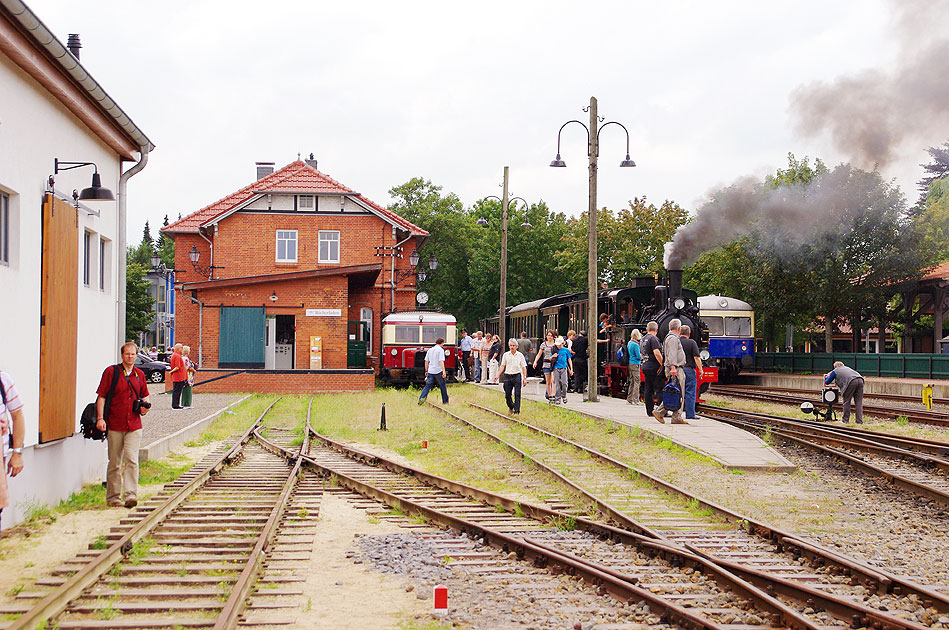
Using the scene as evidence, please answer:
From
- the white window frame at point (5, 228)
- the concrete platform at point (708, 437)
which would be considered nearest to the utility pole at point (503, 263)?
the concrete platform at point (708, 437)

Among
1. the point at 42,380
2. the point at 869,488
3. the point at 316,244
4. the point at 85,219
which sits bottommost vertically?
the point at 869,488

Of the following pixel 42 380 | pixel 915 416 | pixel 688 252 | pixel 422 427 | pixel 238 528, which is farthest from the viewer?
pixel 688 252

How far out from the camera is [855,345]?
4091 cm

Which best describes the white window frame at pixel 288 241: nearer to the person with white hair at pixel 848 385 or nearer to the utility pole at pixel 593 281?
the utility pole at pixel 593 281

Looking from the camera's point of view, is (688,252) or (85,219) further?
(688,252)

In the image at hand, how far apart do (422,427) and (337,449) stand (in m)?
3.35

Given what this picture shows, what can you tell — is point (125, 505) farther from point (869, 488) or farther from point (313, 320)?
point (313, 320)

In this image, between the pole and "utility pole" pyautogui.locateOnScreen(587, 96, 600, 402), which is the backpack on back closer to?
"utility pole" pyautogui.locateOnScreen(587, 96, 600, 402)

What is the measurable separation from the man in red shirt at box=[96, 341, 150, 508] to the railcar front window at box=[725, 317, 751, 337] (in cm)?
2851

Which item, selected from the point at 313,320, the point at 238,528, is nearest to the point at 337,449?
the point at 238,528

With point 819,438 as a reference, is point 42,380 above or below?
above

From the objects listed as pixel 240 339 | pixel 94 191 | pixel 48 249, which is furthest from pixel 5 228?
pixel 240 339

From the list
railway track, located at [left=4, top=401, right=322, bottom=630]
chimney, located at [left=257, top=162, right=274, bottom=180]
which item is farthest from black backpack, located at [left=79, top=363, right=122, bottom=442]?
chimney, located at [left=257, top=162, right=274, bottom=180]

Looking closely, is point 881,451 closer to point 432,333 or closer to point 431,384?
point 431,384
